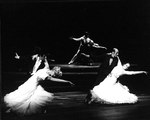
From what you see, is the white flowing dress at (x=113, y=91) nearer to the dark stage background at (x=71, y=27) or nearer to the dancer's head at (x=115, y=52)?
the dancer's head at (x=115, y=52)

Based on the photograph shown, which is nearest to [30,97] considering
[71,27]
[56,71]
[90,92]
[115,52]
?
[56,71]

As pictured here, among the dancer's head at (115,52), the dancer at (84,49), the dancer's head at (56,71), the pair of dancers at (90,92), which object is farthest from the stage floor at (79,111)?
the dancer's head at (115,52)

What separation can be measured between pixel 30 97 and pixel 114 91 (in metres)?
1.25

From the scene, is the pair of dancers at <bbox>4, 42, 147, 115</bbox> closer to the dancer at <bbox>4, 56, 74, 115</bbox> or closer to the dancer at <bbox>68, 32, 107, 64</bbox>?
the dancer at <bbox>4, 56, 74, 115</bbox>

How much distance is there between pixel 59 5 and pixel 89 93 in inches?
54.0

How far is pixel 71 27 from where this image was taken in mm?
3643

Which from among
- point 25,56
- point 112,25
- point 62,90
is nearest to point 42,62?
point 25,56

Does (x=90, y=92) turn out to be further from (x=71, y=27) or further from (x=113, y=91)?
(x=71, y=27)

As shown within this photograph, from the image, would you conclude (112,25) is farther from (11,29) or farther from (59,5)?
(11,29)

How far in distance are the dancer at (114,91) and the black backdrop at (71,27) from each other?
19 cm

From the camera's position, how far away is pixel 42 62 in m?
3.60

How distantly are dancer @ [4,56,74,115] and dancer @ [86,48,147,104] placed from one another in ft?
1.92

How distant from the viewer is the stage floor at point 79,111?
3.52 meters

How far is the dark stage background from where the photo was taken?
11.7 feet
